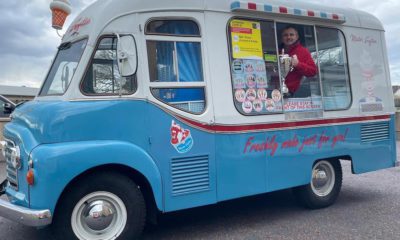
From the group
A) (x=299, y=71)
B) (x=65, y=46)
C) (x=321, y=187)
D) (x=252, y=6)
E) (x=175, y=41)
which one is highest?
(x=252, y=6)

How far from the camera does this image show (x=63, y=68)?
4859 millimetres

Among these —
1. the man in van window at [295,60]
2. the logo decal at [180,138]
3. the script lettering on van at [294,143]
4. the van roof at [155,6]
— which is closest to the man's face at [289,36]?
the man in van window at [295,60]

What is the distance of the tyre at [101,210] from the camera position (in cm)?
409

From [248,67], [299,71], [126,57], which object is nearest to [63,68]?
[126,57]

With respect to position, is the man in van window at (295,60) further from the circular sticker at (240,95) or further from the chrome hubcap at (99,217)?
the chrome hubcap at (99,217)

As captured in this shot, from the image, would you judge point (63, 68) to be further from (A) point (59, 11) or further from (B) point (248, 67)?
(B) point (248, 67)

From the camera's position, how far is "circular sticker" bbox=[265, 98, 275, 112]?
17.9ft

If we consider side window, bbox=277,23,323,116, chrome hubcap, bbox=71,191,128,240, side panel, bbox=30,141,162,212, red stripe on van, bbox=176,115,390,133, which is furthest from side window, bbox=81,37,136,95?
side window, bbox=277,23,323,116

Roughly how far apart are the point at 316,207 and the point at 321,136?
1057 millimetres

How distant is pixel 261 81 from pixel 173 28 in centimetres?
136

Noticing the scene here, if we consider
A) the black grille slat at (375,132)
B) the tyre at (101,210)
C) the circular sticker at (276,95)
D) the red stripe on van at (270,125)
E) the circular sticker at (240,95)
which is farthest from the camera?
the black grille slat at (375,132)

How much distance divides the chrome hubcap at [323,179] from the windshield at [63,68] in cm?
356

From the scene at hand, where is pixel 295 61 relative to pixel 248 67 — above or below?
above

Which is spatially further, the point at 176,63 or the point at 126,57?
the point at 176,63
